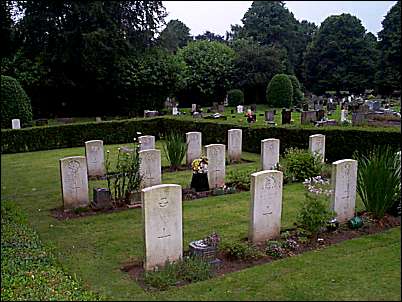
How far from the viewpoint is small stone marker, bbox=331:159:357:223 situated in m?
7.74

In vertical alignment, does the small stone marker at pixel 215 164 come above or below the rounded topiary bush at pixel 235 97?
below

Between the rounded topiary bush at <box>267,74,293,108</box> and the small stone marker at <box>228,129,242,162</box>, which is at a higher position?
the rounded topiary bush at <box>267,74,293,108</box>

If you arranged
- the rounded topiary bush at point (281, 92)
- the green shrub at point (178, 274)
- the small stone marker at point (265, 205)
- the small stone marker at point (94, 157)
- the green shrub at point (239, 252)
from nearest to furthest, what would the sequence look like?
the green shrub at point (178, 274), the green shrub at point (239, 252), the small stone marker at point (265, 205), the small stone marker at point (94, 157), the rounded topiary bush at point (281, 92)

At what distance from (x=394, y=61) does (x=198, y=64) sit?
1907 cm

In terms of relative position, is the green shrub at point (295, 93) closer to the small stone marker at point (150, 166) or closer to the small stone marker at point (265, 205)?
the small stone marker at point (150, 166)

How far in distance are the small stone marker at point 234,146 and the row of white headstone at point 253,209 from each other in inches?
275

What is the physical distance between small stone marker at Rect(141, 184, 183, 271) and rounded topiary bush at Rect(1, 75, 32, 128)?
60.8 ft

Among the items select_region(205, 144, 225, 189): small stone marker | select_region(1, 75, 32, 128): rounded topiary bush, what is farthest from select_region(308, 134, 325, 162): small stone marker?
select_region(1, 75, 32, 128): rounded topiary bush

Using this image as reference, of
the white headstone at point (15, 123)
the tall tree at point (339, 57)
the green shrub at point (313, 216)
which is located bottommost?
the green shrub at point (313, 216)

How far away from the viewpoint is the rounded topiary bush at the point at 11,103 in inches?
882

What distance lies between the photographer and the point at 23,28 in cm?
2847

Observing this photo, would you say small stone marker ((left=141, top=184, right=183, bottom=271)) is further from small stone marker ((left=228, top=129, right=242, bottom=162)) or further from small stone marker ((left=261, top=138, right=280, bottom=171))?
small stone marker ((left=228, top=129, right=242, bottom=162))

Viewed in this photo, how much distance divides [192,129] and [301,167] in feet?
29.7

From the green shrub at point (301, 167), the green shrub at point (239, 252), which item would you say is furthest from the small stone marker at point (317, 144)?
the green shrub at point (239, 252)
